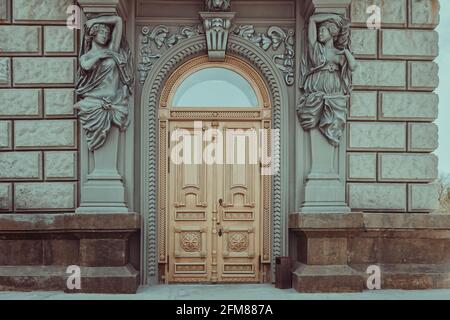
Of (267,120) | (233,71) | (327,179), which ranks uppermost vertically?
(233,71)

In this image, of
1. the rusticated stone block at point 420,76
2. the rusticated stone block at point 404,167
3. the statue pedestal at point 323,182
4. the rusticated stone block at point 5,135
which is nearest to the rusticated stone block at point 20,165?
the rusticated stone block at point 5,135

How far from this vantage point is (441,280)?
9367mm

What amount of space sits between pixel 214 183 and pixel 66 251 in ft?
8.71

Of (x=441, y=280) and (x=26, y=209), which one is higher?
(x=26, y=209)

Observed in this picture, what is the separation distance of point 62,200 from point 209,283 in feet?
9.20

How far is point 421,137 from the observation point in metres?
9.70

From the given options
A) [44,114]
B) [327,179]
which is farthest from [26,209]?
[327,179]

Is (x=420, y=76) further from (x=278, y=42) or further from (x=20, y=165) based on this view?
(x=20, y=165)

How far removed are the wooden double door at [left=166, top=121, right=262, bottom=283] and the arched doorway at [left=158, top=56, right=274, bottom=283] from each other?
2 centimetres

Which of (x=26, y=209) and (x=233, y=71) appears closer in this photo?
(x=26, y=209)

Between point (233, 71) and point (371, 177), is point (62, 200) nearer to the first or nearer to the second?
point (233, 71)

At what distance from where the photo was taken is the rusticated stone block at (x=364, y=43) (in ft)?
31.9

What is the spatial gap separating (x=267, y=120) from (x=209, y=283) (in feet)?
9.66

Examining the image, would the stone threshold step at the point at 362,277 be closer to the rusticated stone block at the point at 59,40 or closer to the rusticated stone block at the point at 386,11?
the rusticated stone block at the point at 386,11
